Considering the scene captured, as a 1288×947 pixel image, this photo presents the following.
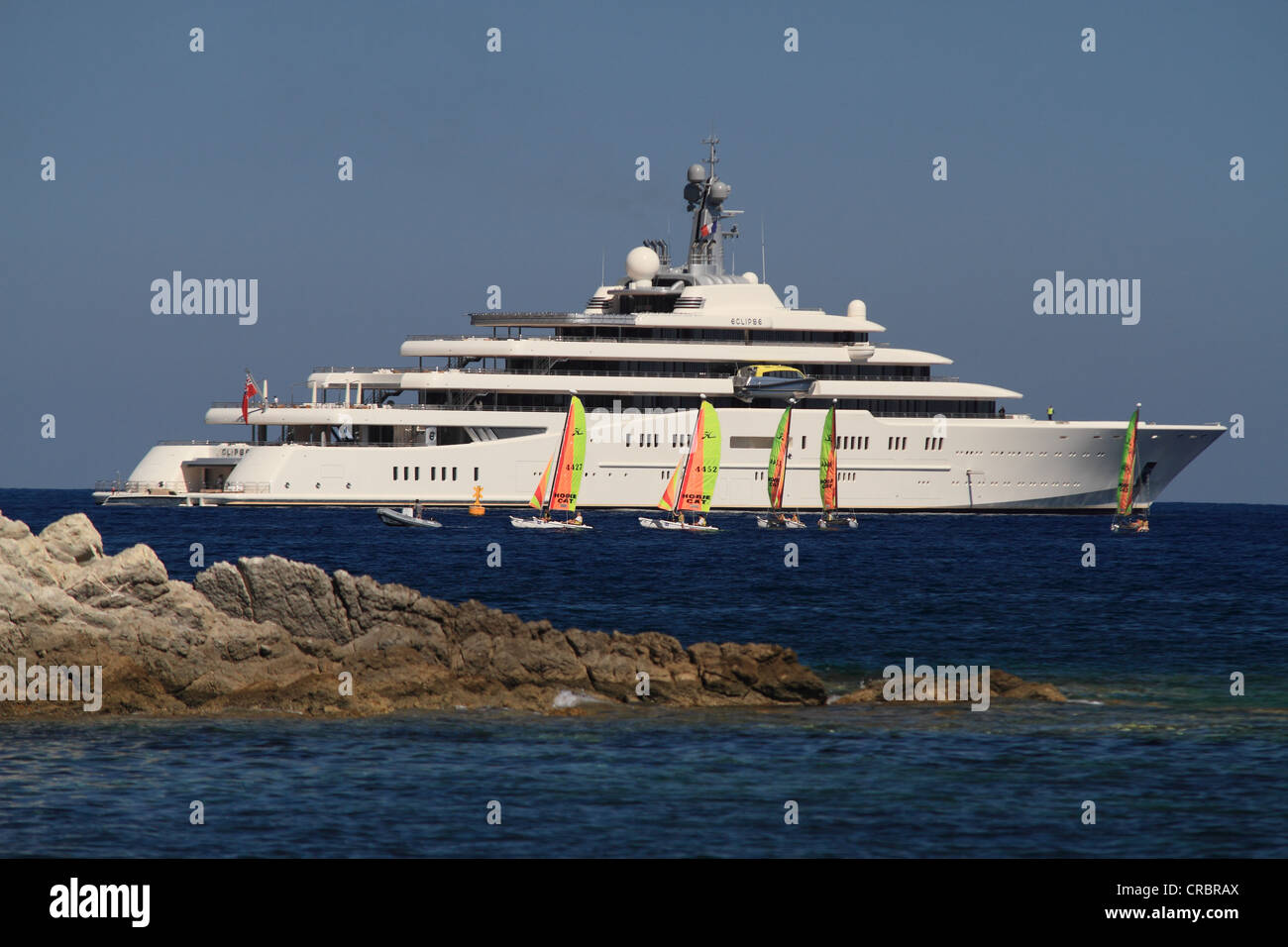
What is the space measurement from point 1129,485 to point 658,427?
21192 millimetres

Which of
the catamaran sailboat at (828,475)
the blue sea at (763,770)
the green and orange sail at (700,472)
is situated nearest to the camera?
the blue sea at (763,770)

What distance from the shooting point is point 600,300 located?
79.7 meters

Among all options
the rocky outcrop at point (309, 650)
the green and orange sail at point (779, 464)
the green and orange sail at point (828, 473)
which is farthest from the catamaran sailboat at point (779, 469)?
the rocky outcrop at point (309, 650)

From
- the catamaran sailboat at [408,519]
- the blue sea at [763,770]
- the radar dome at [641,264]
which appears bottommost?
the blue sea at [763,770]

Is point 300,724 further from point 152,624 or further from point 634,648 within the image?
point 634,648

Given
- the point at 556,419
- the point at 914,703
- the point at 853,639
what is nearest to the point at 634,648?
the point at 914,703

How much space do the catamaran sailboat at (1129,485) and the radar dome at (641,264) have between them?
961 inches

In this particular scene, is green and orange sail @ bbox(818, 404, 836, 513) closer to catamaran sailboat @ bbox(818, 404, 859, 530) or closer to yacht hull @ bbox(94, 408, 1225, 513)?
catamaran sailboat @ bbox(818, 404, 859, 530)

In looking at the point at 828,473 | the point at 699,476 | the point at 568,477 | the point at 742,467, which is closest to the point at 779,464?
the point at 828,473

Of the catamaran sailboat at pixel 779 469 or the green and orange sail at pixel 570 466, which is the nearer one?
the green and orange sail at pixel 570 466

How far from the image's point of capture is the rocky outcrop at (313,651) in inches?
840

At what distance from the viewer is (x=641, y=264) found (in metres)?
81.2

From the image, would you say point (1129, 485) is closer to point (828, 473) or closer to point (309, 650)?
point (828, 473)

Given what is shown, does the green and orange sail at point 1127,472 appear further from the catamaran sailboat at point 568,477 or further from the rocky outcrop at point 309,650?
the rocky outcrop at point 309,650
